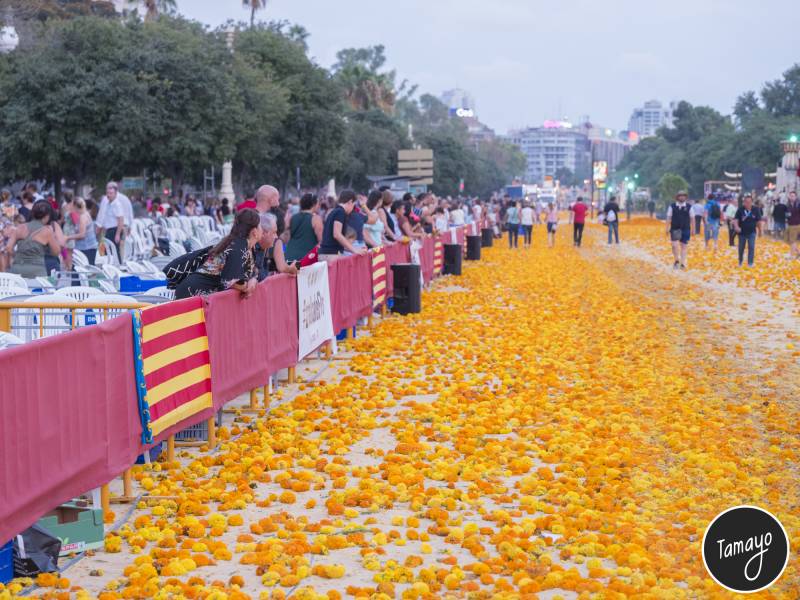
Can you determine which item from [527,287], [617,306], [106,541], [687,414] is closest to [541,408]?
[687,414]

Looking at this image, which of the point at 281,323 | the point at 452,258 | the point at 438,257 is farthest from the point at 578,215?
the point at 281,323

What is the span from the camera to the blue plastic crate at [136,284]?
13.8 meters

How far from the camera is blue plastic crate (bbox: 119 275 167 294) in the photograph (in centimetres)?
1375

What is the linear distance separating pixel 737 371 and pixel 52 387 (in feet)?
29.7

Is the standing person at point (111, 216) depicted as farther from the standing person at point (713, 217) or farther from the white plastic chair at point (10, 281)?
the standing person at point (713, 217)

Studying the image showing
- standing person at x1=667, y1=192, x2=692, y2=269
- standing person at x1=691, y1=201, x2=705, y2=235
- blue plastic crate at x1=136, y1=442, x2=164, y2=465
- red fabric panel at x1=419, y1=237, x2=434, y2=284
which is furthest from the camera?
standing person at x1=691, y1=201, x2=705, y2=235

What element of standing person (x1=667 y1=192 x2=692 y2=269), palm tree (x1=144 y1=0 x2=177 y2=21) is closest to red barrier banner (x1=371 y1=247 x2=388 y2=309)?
standing person (x1=667 y1=192 x2=692 y2=269)

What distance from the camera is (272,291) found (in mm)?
11555

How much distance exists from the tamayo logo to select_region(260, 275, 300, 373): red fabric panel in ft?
23.9

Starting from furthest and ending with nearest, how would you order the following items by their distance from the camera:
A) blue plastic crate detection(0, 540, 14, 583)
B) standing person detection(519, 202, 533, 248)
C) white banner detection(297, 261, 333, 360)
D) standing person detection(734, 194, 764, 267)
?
1. standing person detection(519, 202, 533, 248)
2. standing person detection(734, 194, 764, 267)
3. white banner detection(297, 261, 333, 360)
4. blue plastic crate detection(0, 540, 14, 583)

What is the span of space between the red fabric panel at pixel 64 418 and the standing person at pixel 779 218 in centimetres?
3814

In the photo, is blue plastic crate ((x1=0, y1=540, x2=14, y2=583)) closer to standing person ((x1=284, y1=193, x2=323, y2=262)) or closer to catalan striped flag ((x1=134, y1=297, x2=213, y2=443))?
catalan striped flag ((x1=134, y1=297, x2=213, y2=443))

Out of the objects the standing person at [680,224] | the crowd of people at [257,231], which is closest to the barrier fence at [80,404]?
the crowd of people at [257,231]

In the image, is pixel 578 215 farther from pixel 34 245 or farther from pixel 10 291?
pixel 10 291
